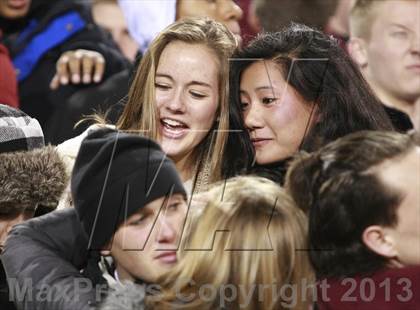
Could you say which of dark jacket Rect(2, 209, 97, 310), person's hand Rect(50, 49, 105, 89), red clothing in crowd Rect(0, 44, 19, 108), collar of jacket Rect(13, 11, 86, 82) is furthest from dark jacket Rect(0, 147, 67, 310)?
collar of jacket Rect(13, 11, 86, 82)

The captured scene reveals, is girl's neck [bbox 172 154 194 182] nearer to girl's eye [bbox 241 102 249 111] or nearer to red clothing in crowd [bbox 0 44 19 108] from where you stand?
girl's eye [bbox 241 102 249 111]

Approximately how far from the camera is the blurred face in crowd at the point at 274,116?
2586 millimetres

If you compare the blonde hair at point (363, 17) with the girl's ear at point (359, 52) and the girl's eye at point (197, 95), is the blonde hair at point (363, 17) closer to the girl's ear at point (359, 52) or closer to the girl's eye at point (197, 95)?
the girl's ear at point (359, 52)

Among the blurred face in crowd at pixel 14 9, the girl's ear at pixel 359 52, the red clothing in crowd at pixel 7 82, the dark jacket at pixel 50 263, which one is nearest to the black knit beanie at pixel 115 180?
the dark jacket at pixel 50 263

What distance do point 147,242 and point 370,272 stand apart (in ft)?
1.58

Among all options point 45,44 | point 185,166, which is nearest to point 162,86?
point 185,166

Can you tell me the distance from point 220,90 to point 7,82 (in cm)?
88

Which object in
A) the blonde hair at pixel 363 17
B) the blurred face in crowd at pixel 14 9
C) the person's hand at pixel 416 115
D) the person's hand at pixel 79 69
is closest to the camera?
the person's hand at pixel 416 115

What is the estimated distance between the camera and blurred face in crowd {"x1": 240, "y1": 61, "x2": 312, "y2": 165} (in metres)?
2.59

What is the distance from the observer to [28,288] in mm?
2066

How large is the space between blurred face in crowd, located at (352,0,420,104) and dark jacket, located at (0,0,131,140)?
95cm

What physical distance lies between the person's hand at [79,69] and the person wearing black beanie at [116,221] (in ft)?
4.43

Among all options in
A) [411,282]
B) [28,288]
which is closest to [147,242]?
[28,288]

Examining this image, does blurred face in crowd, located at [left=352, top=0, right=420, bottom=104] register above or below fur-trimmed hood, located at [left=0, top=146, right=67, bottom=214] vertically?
above
